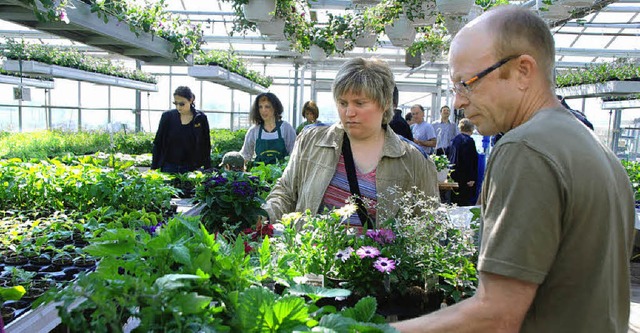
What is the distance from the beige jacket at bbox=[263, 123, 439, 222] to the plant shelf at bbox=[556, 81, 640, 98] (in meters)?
6.32

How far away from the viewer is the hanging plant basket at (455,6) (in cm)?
367

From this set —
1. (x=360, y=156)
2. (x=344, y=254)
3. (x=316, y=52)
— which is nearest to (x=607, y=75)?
(x=316, y=52)

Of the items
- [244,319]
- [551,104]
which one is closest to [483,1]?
[551,104]

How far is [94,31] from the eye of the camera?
3330mm

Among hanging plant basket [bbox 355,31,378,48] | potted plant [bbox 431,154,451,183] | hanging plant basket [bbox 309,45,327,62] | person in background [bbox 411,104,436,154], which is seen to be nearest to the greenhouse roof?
hanging plant basket [bbox 309,45,327,62]

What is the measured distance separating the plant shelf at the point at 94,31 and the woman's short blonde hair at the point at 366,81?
1.60 meters

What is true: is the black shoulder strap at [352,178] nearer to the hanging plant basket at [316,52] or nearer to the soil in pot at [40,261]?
the soil in pot at [40,261]

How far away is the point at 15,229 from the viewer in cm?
234

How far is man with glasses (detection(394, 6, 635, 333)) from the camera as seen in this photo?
0.85 m

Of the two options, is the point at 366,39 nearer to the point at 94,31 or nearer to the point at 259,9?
the point at 259,9

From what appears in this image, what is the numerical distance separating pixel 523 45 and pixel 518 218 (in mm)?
323

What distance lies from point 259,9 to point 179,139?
136cm

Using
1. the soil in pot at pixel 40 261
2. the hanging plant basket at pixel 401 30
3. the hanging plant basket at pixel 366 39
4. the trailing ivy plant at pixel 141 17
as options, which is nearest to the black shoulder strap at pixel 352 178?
the soil in pot at pixel 40 261

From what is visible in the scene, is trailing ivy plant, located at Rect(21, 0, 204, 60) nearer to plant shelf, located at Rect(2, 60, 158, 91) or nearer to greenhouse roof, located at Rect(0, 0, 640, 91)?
plant shelf, located at Rect(2, 60, 158, 91)
